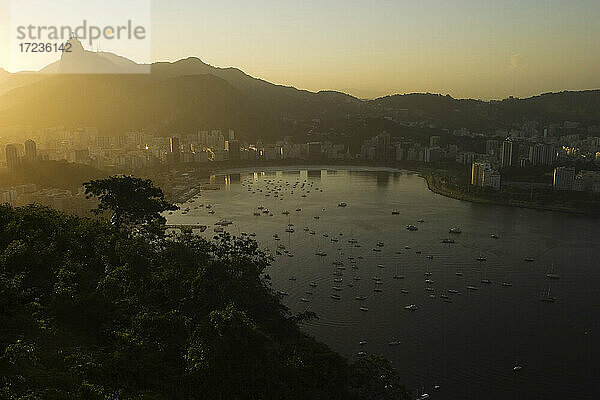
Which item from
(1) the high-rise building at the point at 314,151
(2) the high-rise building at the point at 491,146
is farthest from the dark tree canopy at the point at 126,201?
(2) the high-rise building at the point at 491,146

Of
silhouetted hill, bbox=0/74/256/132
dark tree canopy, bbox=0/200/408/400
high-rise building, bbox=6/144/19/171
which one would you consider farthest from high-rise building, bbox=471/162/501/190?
silhouetted hill, bbox=0/74/256/132

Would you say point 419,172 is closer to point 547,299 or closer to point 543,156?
point 543,156

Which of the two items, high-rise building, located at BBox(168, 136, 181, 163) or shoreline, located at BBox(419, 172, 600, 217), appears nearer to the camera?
shoreline, located at BBox(419, 172, 600, 217)

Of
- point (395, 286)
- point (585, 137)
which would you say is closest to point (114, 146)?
point (395, 286)

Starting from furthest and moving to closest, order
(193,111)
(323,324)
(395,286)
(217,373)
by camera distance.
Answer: (193,111), (395,286), (323,324), (217,373)

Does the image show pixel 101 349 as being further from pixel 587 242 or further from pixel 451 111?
pixel 451 111

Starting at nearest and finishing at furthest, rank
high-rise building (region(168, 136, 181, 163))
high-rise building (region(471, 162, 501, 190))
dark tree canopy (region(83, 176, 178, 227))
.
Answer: dark tree canopy (region(83, 176, 178, 227))
high-rise building (region(471, 162, 501, 190))
high-rise building (region(168, 136, 181, 163))

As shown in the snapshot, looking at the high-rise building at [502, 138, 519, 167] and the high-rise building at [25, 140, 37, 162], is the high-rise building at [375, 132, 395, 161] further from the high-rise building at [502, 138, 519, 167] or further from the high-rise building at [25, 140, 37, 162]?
the high-rise building at [25, 140, 37, 162]
